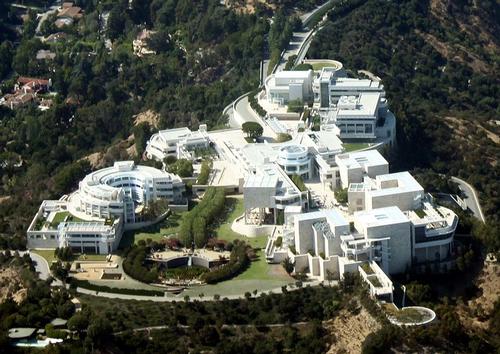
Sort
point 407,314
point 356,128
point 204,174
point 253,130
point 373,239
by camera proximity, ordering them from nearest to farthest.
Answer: point 407,314 < point 373,239 < point 204,174 < point 356,128 < point 253,130

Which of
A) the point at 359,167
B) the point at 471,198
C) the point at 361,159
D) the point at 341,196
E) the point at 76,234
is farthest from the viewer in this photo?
the point at 471,198

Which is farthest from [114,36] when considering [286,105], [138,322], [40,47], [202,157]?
[138,322]

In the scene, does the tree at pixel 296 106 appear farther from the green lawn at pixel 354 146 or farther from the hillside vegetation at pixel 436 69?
the green lawn at pixel 354 146

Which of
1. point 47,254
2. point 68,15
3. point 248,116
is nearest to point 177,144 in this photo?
point 248,116

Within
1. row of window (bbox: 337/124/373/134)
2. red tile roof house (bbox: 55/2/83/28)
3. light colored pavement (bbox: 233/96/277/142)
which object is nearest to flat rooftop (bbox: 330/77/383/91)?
light colored pavement (bbox: 233/96/277/142)

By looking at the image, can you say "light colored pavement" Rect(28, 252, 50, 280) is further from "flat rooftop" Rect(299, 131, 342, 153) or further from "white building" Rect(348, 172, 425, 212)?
"flat rooftop" Rect(299, 131, 342, 153)

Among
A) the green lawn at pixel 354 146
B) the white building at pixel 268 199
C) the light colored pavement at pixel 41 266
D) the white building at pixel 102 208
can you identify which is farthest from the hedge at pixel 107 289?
the green lawn at pixel 354 146

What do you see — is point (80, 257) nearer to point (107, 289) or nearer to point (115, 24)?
point (107, 289)

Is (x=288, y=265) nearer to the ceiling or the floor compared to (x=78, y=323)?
nearer to the ceiling

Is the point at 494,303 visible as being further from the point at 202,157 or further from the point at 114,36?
the point at 114,36
